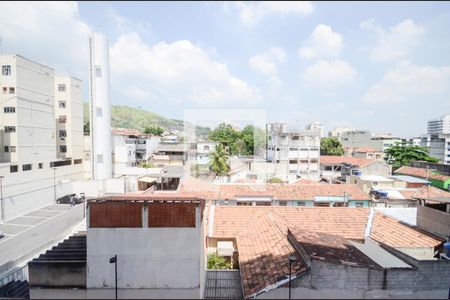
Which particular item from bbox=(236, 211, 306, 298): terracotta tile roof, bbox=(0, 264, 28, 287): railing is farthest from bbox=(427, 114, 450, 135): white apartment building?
bbox=(0, 264, 28, 287): railing

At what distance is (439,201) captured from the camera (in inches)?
484

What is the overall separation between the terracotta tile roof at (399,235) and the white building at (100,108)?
25672 millimetres

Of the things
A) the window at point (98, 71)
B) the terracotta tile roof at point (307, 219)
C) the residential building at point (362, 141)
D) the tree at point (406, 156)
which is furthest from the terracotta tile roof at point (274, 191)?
the residential building at point (362, 141)

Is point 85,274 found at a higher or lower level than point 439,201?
lower

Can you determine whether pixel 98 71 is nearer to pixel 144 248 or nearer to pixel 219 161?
pixel 219 161

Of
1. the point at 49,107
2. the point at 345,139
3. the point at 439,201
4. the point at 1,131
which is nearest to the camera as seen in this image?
the point at 439,201

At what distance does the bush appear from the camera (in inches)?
471

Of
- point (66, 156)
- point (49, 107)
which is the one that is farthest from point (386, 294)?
point (66, 156)

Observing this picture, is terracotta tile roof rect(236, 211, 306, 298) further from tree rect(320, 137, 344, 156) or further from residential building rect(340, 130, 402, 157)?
residential building rect(340, 130, 402, 157)

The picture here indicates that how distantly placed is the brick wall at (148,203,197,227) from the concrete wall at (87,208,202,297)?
0.16 metres

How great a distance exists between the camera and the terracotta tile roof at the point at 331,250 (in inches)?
341

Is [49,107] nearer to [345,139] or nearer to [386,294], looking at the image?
[386,294]

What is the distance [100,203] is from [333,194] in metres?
18.1

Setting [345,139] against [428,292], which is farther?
[345,139]
